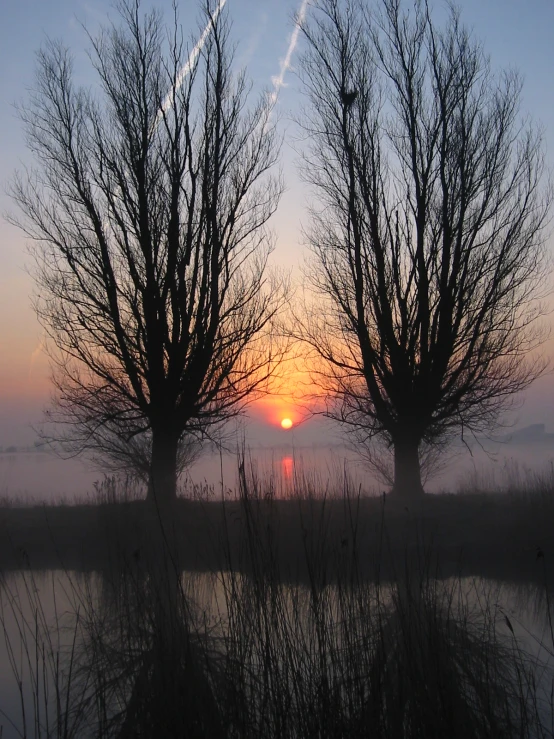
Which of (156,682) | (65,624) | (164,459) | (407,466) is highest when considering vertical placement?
(164,459)

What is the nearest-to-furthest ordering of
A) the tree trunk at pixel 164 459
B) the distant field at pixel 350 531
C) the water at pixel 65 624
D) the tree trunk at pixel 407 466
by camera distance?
1. the water at pixel 65 624
2. the distant field at pixel 350 531
3. the tree trunk at pixel 164 459
4. the tree trunk at pixel 407 466

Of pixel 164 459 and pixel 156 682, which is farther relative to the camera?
pixel 164 459

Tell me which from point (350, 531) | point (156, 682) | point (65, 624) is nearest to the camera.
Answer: point (156, 682)

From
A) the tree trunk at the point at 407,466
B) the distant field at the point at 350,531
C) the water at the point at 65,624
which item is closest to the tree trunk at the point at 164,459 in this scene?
the distant field at the point at 350,531

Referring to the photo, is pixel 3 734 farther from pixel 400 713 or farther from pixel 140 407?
pixel 140 407

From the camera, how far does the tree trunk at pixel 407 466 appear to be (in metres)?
12.7

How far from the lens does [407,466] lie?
12.8 meters

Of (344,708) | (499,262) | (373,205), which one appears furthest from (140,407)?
(344,708)

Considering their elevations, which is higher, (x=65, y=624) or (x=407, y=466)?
(x=407, y=466)

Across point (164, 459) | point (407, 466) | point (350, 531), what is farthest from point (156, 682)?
point (407, 466)

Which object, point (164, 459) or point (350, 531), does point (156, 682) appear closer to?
point (350, 531)

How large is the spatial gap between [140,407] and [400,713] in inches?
347

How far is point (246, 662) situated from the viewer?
4.46 m

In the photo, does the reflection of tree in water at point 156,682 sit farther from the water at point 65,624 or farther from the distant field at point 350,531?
the distant field at point 350,531
